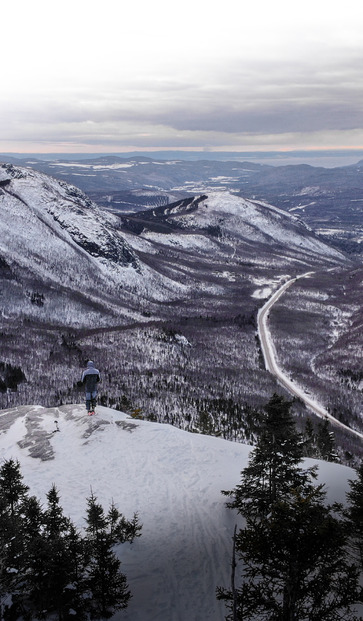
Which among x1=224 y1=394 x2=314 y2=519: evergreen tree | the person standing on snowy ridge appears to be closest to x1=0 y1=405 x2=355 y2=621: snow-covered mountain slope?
the person standing on snowy ridge

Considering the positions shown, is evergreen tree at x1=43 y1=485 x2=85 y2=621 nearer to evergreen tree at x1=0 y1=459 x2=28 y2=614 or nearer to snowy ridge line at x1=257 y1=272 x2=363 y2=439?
evergreen tree at x1=0 y1=459 x2=28 y2=614

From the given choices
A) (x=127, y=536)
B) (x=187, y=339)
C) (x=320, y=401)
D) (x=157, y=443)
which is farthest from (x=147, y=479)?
(x=187, y=339)

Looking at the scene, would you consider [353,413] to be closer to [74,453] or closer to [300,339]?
[300,339]

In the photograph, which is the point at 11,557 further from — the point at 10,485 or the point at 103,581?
the point at 10,485

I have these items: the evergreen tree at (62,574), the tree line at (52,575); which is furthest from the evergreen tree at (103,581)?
the evergreen tree at (62,574)

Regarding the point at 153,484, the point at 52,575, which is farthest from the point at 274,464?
the point at 52,575
